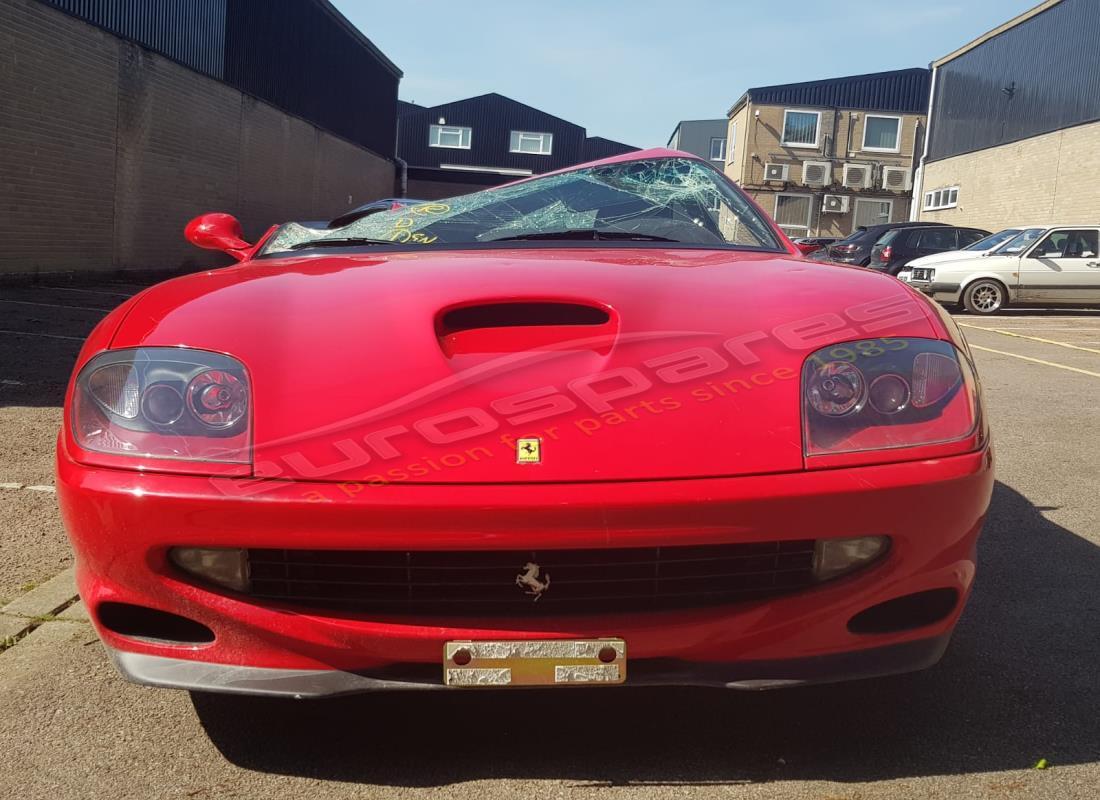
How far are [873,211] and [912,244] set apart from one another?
69.4 ft

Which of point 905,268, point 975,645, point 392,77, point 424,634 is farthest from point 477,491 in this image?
point 392,77

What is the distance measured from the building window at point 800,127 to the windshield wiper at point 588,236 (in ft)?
120

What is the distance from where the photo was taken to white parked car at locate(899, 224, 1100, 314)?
47.4 ft

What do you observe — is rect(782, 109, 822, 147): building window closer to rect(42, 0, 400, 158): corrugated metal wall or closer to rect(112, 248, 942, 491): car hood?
rect(42, 0, 400, 158): corrugated metal wall

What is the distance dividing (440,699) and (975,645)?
54.2 inches

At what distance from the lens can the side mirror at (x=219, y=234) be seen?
120 inches

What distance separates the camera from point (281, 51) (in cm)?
2283

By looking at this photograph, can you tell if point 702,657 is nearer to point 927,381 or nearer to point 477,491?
point 477,491

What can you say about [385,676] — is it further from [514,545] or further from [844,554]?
[844,554]

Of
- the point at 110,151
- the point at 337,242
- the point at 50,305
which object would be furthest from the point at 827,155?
the point at 337,242

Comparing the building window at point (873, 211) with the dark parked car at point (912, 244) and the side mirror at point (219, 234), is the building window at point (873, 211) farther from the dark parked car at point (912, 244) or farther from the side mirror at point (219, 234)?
the side mirror at point (219, 234)

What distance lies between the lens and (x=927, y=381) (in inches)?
73.5

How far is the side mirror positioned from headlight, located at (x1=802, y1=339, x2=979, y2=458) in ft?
6.40

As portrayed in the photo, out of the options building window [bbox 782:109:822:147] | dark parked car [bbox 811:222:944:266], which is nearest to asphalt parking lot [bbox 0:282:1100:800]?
dark parked car [bbox 811:222:944:266]
